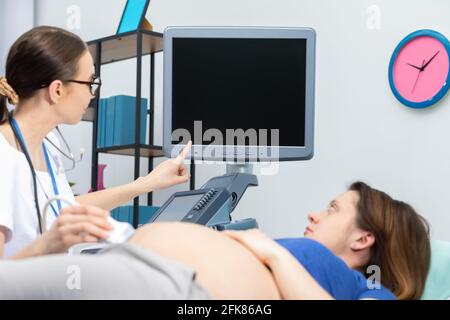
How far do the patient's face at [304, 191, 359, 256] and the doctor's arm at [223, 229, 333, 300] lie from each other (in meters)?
0.39

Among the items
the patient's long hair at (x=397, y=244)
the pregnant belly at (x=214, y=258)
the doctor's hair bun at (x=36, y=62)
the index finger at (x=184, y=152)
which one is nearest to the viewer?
the pregnant belly at (x=214, y=258)

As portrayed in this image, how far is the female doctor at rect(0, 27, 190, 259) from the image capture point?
196cm

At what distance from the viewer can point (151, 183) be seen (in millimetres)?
2283

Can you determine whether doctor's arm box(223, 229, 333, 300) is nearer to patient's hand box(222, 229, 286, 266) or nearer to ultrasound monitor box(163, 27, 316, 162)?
patient's hand box(222, 229, 286, 266)

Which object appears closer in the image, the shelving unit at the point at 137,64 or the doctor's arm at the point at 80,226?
the doctor's arm at the point at 80,226

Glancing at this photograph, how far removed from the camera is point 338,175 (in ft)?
10.5

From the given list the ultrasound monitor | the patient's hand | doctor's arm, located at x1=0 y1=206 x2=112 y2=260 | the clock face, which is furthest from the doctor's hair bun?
the clock face

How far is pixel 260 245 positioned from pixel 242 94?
1.03 m

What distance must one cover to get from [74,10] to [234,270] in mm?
3417

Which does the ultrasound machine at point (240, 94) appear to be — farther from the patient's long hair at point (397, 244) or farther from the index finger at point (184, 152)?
the patient's long hair at point (397, 244)

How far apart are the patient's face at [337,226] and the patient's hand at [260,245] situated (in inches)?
14.5

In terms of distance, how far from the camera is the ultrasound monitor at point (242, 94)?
7.48 ft

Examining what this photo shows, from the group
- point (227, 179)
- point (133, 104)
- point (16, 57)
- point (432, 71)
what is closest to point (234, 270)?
point (227, 179)

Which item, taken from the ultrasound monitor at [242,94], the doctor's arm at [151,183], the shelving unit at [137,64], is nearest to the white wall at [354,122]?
the shelving unit at [137,64]
